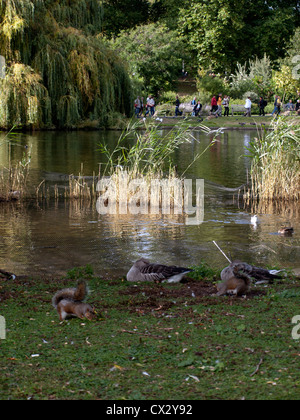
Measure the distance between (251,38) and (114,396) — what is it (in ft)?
206

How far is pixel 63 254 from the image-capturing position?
410 inches

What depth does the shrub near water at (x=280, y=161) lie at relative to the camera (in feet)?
46.9

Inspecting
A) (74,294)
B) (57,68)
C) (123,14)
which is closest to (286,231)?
(74,294)

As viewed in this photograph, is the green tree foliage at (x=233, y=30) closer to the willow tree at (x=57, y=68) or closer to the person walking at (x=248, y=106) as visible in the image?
the person walking at (x=248, y=106)

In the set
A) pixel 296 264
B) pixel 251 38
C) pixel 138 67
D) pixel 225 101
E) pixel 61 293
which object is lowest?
pixel 296 264

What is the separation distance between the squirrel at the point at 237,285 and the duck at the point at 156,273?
101cm

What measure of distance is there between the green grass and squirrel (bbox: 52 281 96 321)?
86mm

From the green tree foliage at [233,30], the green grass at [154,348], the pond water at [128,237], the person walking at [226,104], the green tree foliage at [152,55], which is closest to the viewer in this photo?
the green grass at [154,348]

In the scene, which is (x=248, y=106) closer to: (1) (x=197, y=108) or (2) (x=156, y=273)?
(1) (x=197, y=108)

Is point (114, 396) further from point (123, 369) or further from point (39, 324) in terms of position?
point (39, 324)

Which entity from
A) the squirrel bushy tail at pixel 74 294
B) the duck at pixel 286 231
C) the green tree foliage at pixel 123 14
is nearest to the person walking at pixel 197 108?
the green tree foliage at pixel 123 14

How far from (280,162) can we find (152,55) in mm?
41998

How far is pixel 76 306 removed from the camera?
18.0ft

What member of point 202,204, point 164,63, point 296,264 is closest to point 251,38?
point 164,63
